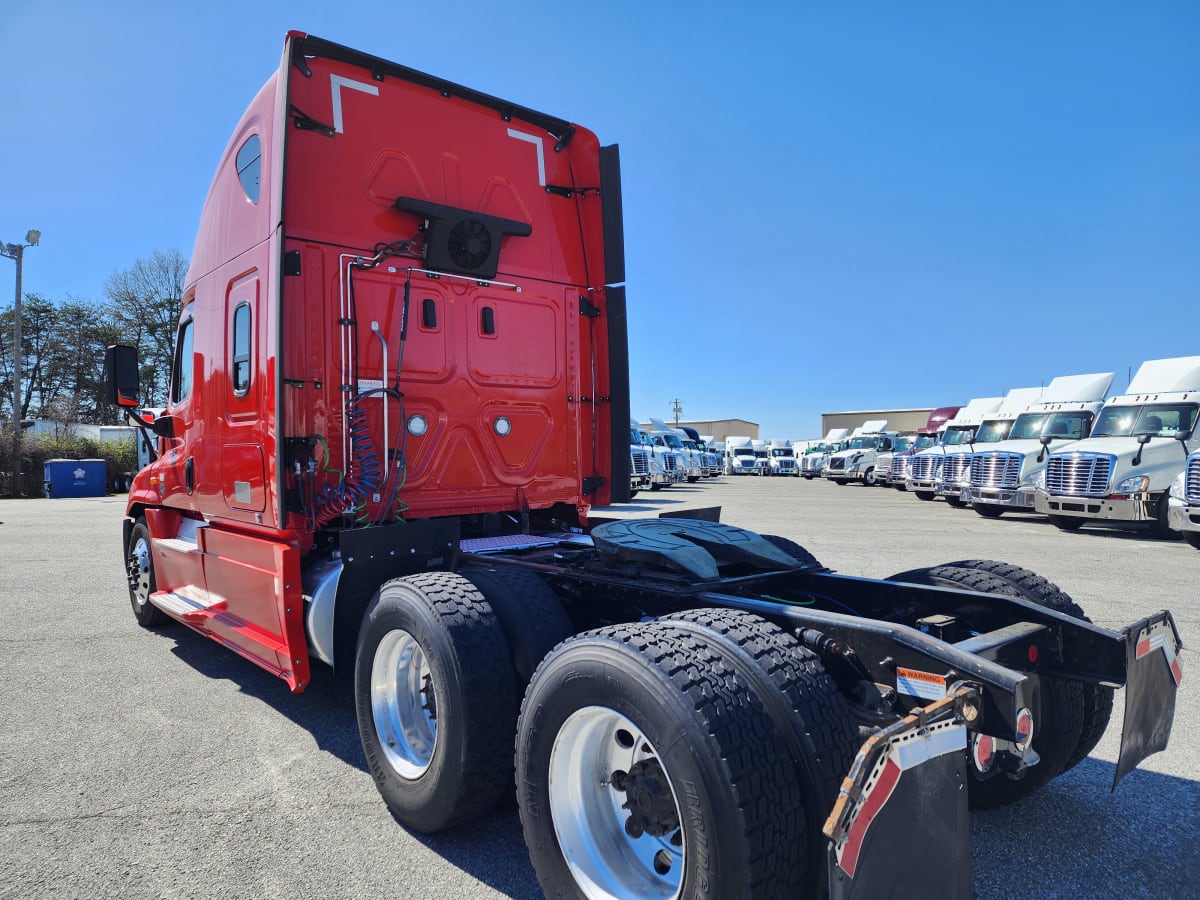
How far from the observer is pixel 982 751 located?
85.5 inches

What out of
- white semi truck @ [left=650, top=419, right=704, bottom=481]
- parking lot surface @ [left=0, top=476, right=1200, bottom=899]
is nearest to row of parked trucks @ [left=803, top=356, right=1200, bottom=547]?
parking lot surface @ [left=0, top=476, right=1200, bottom=899]

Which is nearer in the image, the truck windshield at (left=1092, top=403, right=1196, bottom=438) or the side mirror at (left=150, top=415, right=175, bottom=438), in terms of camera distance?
the side mirror at (left=150, top=415, right=175, bottom=438)

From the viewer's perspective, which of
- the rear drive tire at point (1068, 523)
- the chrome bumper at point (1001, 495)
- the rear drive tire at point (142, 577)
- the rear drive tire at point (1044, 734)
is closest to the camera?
the rear drive tire at point (1044, 734)

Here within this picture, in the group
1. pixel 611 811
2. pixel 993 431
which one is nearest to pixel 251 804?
pixel 611 811

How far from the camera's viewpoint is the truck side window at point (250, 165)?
165 inches

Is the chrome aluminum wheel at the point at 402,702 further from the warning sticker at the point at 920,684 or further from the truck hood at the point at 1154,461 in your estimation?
the truck hood at the point at 1154,461

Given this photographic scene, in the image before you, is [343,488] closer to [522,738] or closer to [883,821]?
[522,738]

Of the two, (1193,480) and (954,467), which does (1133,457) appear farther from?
(954,467)

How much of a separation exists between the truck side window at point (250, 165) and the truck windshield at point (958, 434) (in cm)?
2158

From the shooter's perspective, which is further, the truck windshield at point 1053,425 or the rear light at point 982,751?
the truck windshield at point 1053,425

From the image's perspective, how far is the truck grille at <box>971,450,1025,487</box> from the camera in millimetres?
16297

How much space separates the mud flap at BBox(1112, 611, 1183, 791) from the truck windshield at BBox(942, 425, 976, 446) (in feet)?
69.3

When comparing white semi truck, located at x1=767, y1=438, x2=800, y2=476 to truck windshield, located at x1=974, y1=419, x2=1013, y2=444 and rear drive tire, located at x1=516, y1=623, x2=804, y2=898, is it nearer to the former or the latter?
truck windshield, located at x1=974, y1=419, x2=1013, y2=444

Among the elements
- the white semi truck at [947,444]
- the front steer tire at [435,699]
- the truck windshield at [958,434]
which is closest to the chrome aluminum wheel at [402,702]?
the front steer tire at [435,699]
